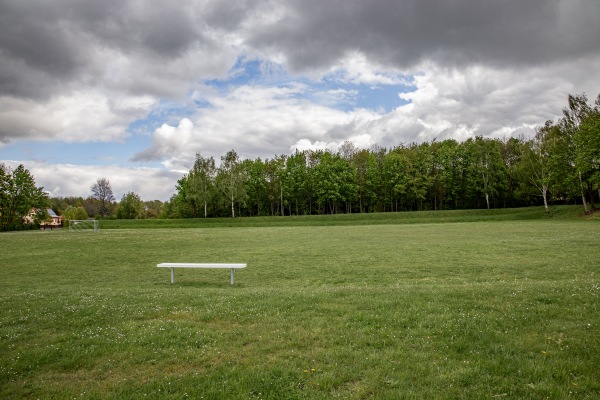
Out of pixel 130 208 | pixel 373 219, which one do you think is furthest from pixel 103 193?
pixel 373 219

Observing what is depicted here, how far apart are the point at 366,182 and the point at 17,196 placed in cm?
8632

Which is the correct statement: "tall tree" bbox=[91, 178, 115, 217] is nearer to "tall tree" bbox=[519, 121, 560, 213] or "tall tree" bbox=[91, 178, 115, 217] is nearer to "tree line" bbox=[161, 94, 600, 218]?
"tree line" bbox=[161, 94, 600, 218]

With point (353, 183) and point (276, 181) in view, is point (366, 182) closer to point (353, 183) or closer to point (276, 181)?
point (353, 183)

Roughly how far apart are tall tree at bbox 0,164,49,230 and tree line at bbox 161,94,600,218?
34.7 meters

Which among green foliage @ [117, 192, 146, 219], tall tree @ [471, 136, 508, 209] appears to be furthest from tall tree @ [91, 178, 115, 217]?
tall tree @ [471, 136, 508, 209]

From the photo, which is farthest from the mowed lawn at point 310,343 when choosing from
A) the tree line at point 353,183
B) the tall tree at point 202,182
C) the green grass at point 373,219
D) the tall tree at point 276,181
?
the tall tree at point 276,181

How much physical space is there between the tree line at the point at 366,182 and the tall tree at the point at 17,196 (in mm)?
34722

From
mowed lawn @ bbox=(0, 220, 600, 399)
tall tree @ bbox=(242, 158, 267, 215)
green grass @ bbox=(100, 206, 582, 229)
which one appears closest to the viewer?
mowed lawn @ bbox=(0, 220, 600, 399)

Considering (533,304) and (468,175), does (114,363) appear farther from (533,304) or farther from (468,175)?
(468,175)

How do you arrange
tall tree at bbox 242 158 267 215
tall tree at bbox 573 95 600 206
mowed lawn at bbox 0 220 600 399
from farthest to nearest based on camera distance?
tall tree at bbox 242 158 267 215 < tall tree at bbox 573 95 600 206 < mowed lawn at bbox 0 220 600 399

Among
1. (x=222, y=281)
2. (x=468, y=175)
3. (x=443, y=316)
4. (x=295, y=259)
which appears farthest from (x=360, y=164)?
(x=443, y=316)

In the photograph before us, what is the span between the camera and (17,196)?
88.4 meters

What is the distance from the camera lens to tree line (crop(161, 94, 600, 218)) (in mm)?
89625

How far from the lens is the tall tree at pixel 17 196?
284 feet
